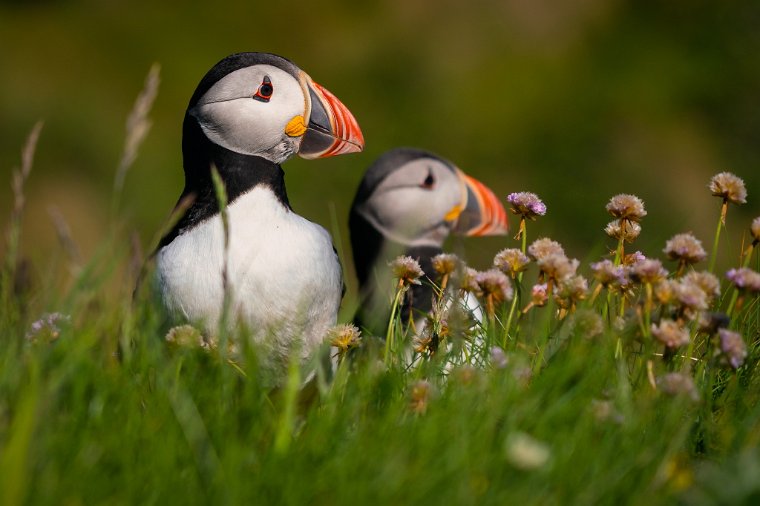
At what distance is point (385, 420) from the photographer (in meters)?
2.57

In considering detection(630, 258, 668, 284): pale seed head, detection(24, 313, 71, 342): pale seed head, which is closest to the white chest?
detection(24, 313, 71, 342): pale seed head

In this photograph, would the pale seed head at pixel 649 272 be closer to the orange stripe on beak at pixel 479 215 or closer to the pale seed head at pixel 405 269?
Result: the pale seed head at pixel 405 269

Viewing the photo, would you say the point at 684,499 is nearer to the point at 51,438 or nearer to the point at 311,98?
the point at 51,438

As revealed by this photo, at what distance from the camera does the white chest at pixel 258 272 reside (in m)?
3.56

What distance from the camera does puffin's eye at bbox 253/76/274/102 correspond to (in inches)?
154

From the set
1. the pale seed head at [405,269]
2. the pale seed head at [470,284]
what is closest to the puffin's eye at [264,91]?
the pale seed head at [405,269]

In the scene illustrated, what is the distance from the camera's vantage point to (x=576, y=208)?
8.93m

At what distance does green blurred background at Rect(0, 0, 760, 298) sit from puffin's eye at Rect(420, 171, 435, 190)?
3.49 m

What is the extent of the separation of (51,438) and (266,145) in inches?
69.3

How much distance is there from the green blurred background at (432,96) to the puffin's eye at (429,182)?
3.49 metres

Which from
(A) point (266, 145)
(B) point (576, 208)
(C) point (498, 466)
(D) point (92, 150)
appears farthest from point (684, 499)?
(D) point (92, 150)

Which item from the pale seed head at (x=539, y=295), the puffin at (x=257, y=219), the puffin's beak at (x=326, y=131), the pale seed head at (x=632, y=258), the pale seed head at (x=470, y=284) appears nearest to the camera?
the pale seed head at (x=470, y=284)

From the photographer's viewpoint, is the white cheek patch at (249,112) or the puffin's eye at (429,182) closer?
the white cheek patch at (249,112)

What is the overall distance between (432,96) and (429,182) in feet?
17.6
